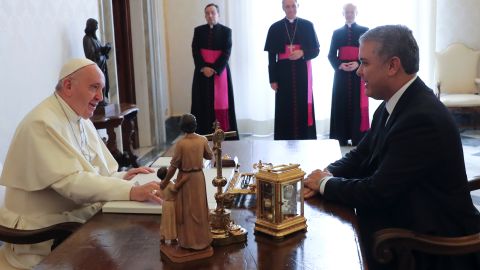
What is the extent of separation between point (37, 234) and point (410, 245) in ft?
4.21

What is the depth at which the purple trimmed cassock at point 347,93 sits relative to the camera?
6.33 m

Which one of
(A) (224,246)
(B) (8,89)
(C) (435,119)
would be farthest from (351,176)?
(B) (8,89)

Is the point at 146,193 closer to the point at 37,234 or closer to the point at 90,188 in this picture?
the point at 90,188

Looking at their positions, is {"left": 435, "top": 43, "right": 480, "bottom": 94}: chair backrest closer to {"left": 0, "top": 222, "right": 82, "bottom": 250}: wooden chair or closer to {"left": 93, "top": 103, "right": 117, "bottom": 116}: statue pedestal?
{"left": 93, "top": 103, "right": 117, "bottom": 116}: statue pedestal

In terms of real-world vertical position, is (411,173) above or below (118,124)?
above

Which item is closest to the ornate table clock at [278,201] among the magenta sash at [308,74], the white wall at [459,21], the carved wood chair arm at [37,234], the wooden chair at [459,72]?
the carved wood chair arm at [37,234]

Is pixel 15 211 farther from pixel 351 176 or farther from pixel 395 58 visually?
pixel 395 58

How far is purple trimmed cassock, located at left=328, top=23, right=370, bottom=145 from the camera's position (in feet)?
20.8

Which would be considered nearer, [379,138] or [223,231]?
[223,231]

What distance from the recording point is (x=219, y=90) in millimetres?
6457

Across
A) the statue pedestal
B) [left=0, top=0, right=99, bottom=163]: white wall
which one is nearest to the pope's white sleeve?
[left=0, top=0, right=99, bottom=163]: white wall

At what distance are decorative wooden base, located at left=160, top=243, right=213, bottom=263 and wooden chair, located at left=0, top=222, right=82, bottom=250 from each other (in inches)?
23.9

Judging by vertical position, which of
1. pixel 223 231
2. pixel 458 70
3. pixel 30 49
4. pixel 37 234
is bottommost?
pixel 37 234

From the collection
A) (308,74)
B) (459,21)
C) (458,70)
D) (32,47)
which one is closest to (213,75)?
(308,74)
